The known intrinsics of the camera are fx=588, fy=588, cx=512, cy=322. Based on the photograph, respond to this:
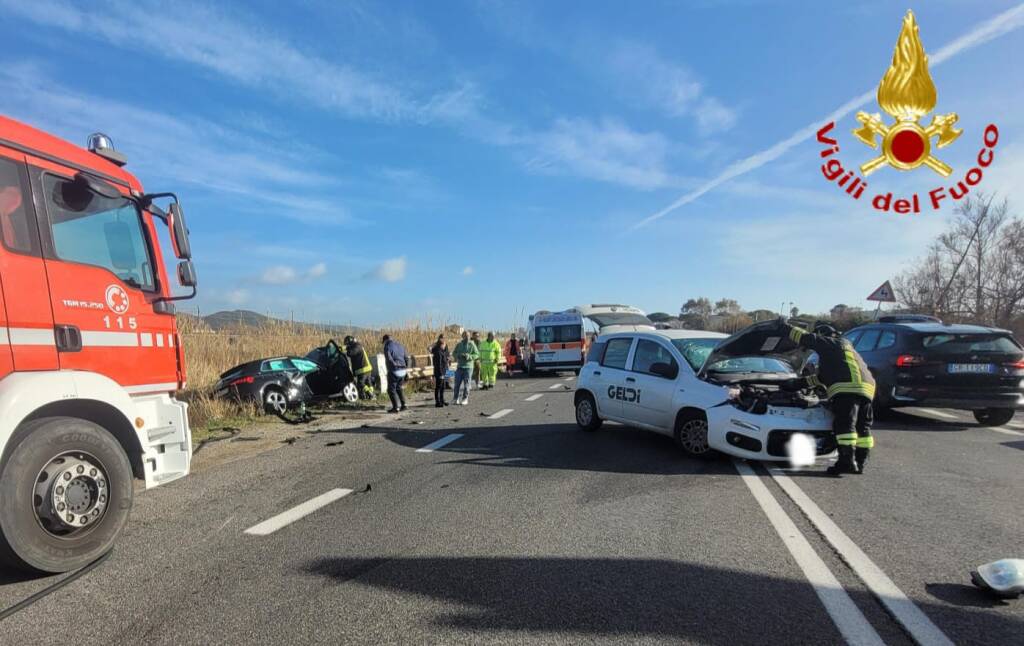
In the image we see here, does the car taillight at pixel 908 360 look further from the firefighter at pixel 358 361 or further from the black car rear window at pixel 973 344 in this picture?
the firefighter at pixel 358 361

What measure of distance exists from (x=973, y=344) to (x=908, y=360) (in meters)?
0.91

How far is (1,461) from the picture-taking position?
344 cm

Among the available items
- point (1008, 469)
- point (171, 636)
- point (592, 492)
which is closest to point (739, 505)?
point (592, 492)

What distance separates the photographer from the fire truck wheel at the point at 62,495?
3.51 metres

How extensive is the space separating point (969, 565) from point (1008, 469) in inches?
153

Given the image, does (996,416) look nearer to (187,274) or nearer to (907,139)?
(907,139)

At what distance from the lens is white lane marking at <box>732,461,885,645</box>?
9.52 feet

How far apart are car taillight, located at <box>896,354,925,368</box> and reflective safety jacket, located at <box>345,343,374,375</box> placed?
10917 millimetres

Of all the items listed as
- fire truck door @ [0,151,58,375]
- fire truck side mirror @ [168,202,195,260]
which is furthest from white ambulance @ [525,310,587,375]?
fire truck door @ [0,151,58,375]

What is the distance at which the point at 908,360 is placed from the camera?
934 cm

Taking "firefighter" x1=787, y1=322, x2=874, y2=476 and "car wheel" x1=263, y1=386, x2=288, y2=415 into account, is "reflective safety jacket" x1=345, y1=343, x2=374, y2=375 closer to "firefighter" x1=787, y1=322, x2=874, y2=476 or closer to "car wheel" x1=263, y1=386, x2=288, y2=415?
"car wheel" x1=263, y1=386, x2=288, y2=415

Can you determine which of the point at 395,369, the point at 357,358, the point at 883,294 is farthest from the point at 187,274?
the point at 883,294

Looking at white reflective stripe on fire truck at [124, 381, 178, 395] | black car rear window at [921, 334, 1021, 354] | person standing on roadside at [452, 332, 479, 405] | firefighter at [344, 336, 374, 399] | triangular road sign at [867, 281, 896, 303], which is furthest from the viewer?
triangular road sign at [867, 281, 896, 303]

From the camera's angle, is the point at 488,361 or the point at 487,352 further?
the point at 488,361
